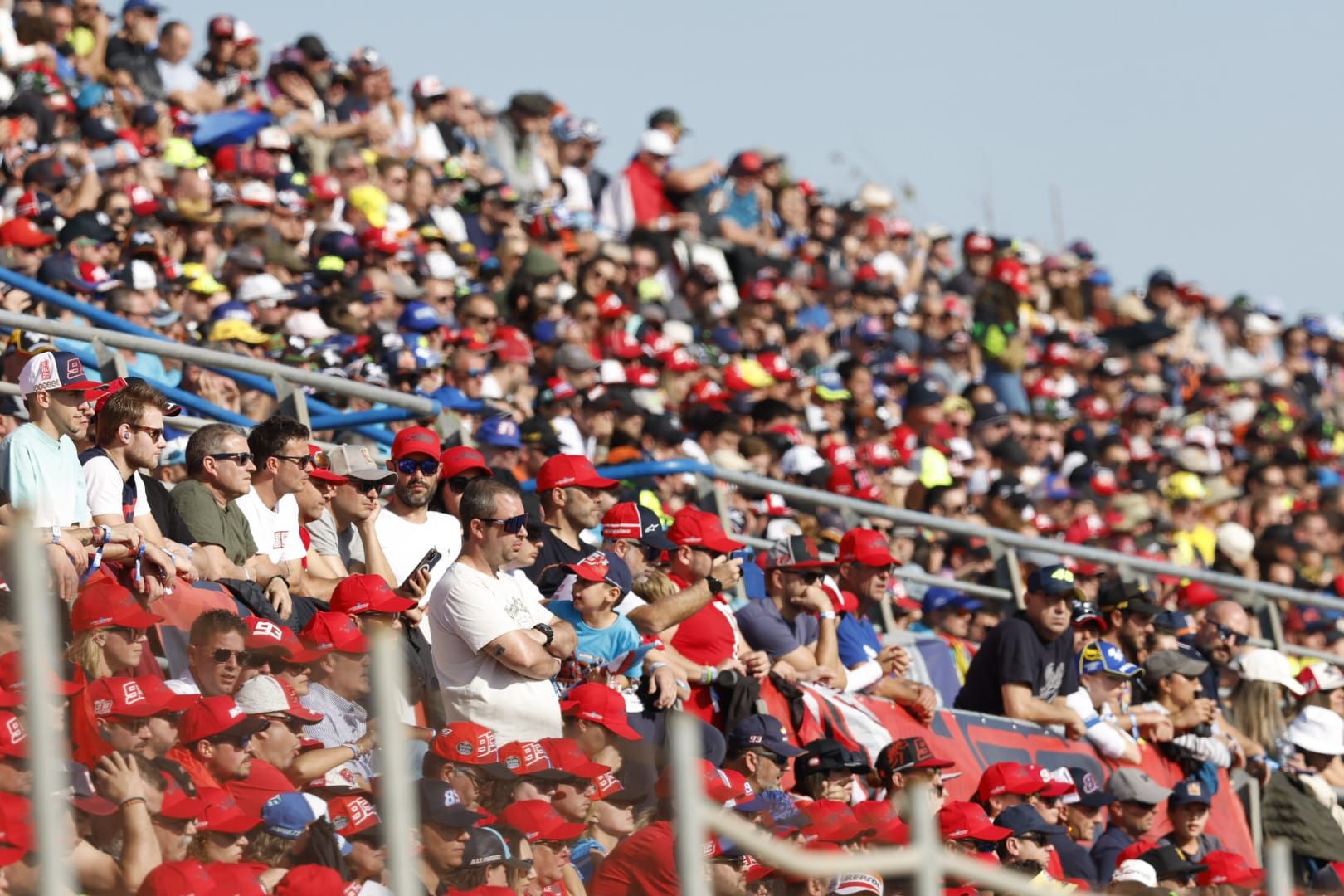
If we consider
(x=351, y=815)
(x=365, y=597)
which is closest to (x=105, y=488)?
(x=365, y=597)

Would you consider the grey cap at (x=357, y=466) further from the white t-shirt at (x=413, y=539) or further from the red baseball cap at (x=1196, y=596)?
the red baseball cap at (x=1196, y=596)

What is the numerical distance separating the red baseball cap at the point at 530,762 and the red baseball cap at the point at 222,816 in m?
0.78

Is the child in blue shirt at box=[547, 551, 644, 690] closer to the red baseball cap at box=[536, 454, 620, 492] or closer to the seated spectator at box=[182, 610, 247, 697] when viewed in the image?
the red baseball cap at box=[536, 454, 620, 492]

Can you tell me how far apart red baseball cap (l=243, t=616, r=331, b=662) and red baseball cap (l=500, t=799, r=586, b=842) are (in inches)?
24.1

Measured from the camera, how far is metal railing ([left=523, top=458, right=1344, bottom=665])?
36.9ft

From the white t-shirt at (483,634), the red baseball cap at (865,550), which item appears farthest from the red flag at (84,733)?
the red baseball cap at (865,550)

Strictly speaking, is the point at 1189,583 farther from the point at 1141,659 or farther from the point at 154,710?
the point at 154,710

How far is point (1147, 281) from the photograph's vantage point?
23.6m

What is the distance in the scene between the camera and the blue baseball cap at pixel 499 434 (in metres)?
11.1

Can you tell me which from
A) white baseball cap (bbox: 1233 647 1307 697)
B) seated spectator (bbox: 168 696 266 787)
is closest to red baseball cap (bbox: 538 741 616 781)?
seated spectator (bbox: 168 696 266 787)

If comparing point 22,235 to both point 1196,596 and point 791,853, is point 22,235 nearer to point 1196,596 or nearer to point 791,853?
point 1196,596

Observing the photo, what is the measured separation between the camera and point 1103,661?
427 inches

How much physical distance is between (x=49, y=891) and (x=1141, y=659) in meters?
8.58

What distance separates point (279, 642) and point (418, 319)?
23.1 feet
